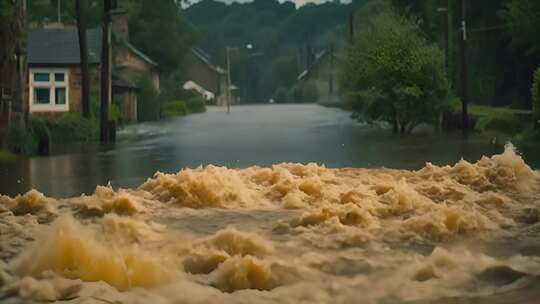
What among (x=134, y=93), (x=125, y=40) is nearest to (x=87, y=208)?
(x=134, y=93)

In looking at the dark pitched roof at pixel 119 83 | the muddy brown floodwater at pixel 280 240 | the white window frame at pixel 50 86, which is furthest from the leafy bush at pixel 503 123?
the dark pitched roof at pixel 119 83

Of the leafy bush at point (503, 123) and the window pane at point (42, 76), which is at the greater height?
the window pane at point (42, 76)

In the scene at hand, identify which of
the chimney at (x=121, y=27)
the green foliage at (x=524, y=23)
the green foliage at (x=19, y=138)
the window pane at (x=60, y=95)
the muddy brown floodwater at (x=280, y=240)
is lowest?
the muddy brown floodwater at (x=280, y=240)

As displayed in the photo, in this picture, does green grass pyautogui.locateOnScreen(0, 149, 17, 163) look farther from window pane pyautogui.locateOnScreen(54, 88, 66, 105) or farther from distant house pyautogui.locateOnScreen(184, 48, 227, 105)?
distant house pyautogui.locateOnScreen(184, 48, 227, 105)

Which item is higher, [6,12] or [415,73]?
[6,12]

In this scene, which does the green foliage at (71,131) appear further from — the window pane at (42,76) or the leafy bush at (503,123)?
the leafy bush at (503,123)

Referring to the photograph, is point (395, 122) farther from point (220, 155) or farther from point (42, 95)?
point (42, 95)

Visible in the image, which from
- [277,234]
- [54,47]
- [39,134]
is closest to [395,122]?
[39,134]

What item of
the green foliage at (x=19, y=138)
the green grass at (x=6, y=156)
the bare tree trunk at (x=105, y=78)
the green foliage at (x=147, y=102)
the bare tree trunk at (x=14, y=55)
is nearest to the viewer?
the green grass at (x=6, y=156)
